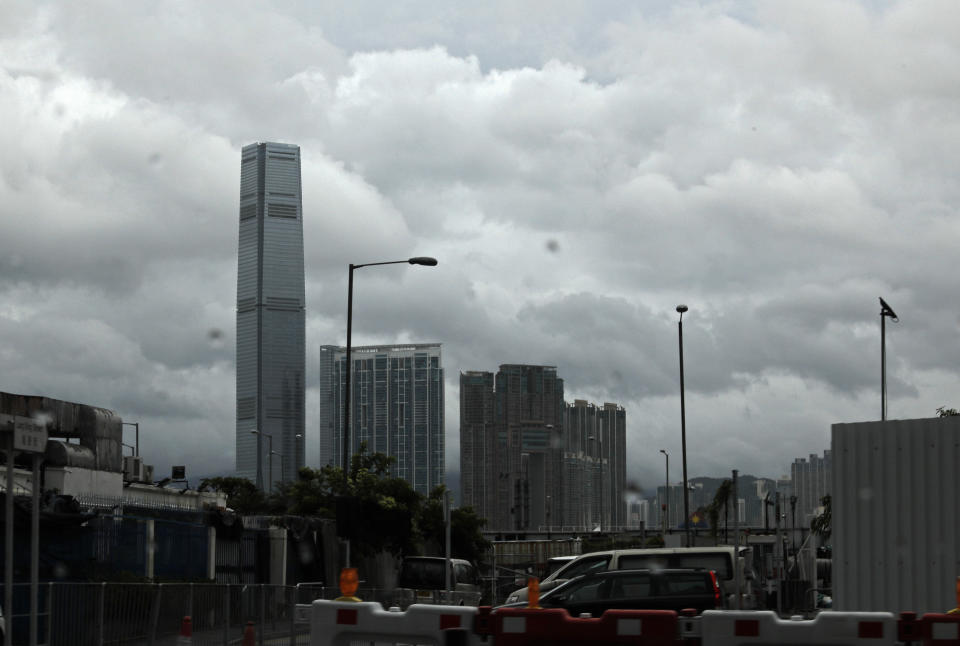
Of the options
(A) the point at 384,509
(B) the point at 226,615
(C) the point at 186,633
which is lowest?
(B) the point at 226,615

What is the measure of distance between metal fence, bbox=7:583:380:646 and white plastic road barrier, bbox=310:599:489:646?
7.68 metres

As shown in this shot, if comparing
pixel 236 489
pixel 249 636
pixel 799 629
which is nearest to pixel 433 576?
pixel 249 636

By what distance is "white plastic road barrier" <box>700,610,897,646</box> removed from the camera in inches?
297

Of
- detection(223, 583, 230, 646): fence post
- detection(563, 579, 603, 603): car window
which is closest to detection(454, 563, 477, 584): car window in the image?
detection(223, 583, 230, 646): fence post

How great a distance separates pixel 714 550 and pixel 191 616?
9.20m

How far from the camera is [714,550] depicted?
22797 mm

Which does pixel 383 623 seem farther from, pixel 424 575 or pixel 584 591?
pixel 424 575

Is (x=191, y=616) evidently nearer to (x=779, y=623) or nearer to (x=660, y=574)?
(x=660, y=574)

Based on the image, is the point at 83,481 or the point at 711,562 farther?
the point at 83,481

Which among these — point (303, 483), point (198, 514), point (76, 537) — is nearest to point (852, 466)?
point (76, 537)

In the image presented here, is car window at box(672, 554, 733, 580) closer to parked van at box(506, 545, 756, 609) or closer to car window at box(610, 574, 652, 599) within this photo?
parked van at box(506, 545, 756, 609)

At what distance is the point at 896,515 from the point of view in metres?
13.1

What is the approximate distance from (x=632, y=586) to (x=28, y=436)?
10050 mm

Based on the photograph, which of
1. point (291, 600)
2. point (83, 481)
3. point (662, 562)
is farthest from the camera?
point (83, 481)
